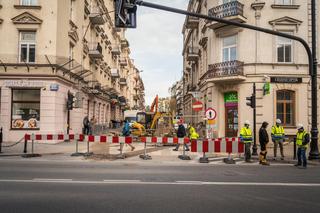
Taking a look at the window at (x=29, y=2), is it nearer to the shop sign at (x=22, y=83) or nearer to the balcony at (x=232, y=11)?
the shop sign at (x=22, y=83)

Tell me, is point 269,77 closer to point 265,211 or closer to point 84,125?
point 84,125

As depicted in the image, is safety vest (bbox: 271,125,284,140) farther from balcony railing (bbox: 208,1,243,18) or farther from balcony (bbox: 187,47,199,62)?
balcony (bbox: 187,47,199,62)

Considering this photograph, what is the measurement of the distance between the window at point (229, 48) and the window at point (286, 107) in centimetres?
418

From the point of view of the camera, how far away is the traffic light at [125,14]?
8.98m

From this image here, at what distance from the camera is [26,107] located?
68.0 ft

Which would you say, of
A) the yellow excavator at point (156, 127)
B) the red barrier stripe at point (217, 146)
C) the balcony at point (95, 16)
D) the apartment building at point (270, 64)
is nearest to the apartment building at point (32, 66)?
the yellow excavator at point (156, 127)

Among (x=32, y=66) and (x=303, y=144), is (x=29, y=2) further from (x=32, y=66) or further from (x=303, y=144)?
(x=303, y=144)

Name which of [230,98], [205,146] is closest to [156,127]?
[230,98]

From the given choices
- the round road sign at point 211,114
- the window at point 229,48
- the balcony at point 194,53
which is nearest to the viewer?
the round road sign at point 211,114

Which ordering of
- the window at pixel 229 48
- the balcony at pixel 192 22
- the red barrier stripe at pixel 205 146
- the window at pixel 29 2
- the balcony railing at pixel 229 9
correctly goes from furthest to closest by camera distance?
the balcony at pixel 192 22 → the window at pixel 229 48 → the window at pixel 29 2 → the balcony railing at pixel 229 9 → the red barrier stripe at pixel 205 146

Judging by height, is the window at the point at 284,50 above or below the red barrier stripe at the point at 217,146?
above

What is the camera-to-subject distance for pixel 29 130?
66.8 ft

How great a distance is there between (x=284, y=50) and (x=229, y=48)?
3793 millimetres

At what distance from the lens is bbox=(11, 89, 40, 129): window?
20516 millimetres
